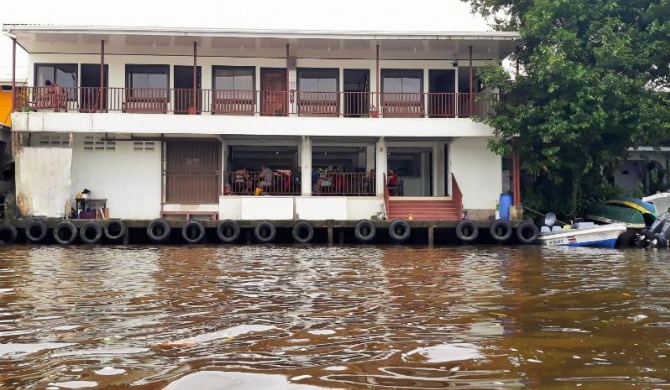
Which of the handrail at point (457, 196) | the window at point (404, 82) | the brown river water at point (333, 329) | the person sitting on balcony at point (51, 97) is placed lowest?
the brown river water at point (333, 329)

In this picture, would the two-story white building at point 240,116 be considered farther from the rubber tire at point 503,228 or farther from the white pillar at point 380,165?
the rubber tire at point 503,228

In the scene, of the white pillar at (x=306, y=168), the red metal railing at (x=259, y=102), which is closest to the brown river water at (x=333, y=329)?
the white pillar at (x=306, y=168)

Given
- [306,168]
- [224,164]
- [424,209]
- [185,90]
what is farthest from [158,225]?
[424,209]

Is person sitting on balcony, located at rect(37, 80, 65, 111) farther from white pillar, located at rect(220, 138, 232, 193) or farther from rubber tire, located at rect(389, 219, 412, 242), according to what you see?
rubber tire, located at rect(389, 219, 412, 242)

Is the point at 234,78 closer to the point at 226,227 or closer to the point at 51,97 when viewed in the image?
the point at 51,97

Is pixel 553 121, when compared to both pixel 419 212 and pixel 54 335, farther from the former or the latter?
pixel 54 335

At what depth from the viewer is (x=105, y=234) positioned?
1553 cm

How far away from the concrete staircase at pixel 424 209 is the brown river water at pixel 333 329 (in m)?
8.86

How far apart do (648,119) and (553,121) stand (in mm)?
2696

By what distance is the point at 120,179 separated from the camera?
60.4 feet

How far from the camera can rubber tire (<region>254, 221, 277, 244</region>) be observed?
15.7 m

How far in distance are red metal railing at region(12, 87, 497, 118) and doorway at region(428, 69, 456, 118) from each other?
0.11 feet

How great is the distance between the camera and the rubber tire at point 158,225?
15.5 metres

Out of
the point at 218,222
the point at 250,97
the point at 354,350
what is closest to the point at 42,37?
the point at 250,97
